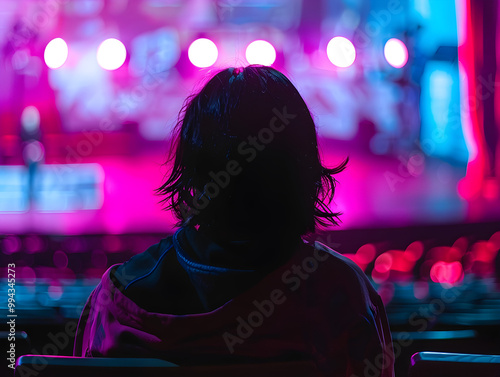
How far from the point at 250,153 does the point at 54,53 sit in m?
2.27

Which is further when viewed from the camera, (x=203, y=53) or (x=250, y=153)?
(x=203, y=53)

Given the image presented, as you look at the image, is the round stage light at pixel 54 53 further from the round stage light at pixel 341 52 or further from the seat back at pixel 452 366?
the seat back at pixel 452 366

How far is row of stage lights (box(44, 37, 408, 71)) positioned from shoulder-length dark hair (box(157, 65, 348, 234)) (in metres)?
2.02

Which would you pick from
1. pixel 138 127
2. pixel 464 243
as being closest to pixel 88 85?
pixel 138 127

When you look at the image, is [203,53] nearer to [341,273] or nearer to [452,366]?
[341,273]

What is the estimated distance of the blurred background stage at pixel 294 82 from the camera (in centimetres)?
252

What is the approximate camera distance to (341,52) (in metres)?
2.64

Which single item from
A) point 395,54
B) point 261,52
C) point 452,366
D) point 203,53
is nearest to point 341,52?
point 395,54

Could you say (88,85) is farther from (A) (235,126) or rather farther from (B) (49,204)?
(A) (235,126)

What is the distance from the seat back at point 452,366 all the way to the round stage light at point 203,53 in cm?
230

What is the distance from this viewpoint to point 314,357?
23.3 inches

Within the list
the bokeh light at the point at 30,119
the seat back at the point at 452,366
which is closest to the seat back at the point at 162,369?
the seat back at the point at 452,366

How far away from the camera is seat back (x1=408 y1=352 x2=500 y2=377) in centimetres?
48

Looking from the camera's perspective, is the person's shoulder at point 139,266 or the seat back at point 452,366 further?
the person's shoulder at point 139,266
